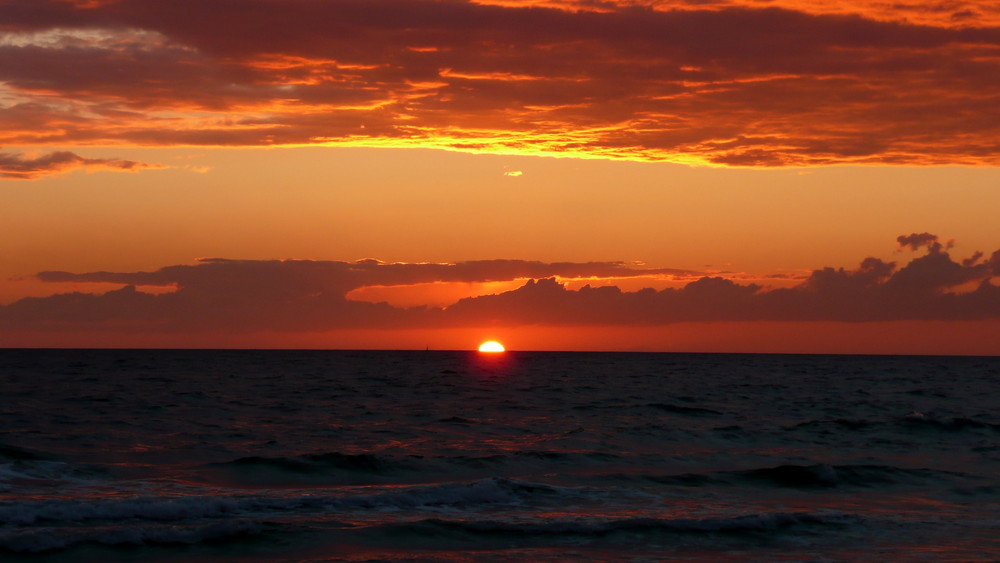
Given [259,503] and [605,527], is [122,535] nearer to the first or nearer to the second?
[259,503]

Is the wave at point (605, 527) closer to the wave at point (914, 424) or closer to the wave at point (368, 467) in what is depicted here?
the wave at point (368, 467)

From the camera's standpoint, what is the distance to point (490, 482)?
81.9ft

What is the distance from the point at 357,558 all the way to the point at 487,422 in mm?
24446

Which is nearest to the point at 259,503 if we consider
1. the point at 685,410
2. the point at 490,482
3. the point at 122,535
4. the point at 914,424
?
the point at 122,535

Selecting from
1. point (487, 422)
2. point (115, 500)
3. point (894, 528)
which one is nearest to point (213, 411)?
→ point (487, 422)

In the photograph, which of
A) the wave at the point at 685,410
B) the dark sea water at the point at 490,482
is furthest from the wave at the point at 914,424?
the wave at the point at 685,410

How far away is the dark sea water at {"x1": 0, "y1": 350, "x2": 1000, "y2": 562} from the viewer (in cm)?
1908


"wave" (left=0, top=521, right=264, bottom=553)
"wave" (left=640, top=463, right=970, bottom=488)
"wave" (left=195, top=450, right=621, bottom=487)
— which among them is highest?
"wave" (left=0, top=521, right=264, bottom=553)

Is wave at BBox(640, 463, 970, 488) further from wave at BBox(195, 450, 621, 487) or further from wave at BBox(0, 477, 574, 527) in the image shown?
wave at BBox(0, 477, 574, 527)

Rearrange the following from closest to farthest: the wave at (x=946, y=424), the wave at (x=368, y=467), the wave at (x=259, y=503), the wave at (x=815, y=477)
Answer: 1. the wave at (x=259, y=503)
2. the wave at (x=368, y=467)
3. the wave at (x=815, y=477)
4. the wave at (x=946, y=424)

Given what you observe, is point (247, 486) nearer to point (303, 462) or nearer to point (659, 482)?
point (303, 462)

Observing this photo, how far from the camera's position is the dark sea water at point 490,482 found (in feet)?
62.6

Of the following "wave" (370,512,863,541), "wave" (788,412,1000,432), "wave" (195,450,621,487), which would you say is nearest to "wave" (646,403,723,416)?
"wave" (788,412,1000,432)

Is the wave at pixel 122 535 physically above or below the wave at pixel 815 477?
above
